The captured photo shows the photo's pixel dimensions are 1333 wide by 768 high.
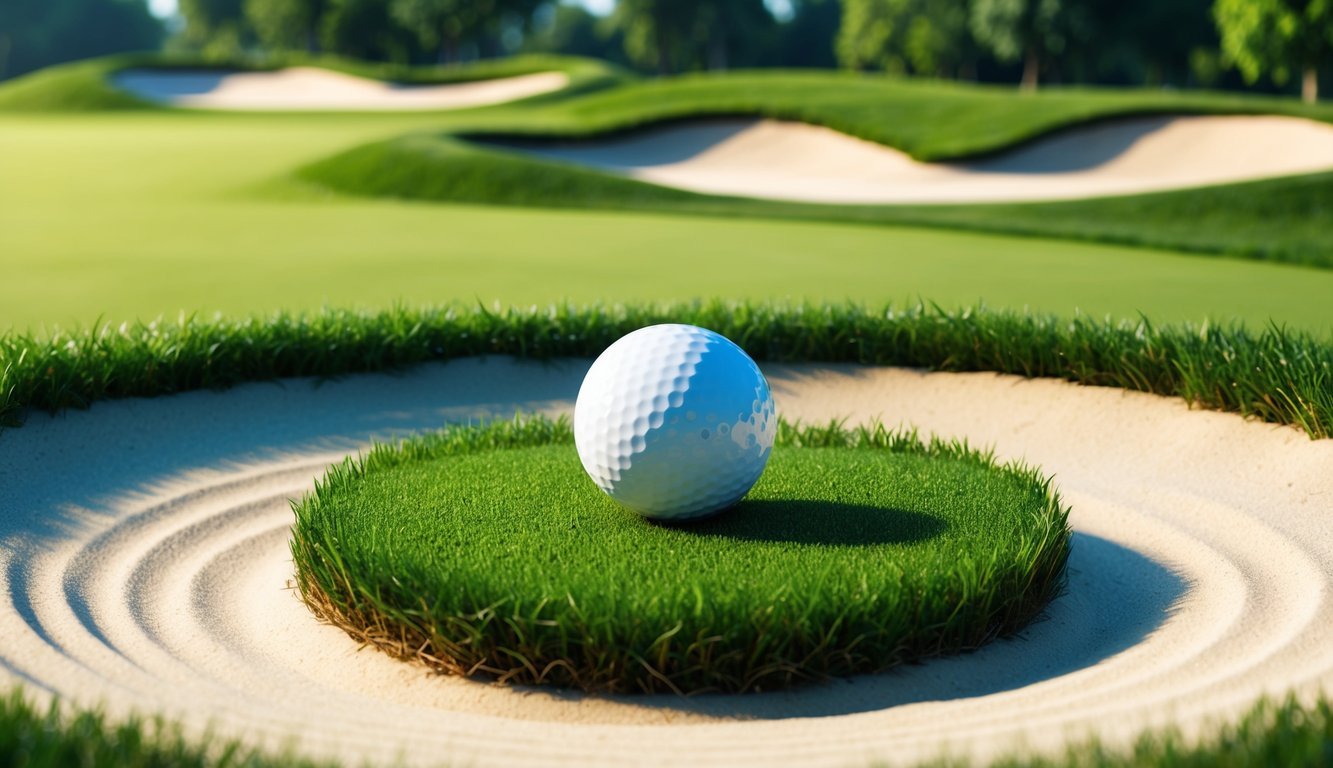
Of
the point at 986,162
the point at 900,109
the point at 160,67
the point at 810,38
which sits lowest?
the point at 986,162

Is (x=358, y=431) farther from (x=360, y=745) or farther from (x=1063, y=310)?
(x=1063, y=310)

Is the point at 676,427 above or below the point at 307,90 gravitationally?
below

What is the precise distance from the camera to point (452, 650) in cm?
380

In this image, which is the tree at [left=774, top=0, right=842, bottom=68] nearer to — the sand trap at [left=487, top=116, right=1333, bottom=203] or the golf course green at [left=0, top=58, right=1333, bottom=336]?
Answer: the sand trap at [left=487, top=116, right=1333, bottom=203]

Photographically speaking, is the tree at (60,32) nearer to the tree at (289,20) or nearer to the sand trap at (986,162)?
the tree at (289,20)

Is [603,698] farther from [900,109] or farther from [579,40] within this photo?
[579,40]

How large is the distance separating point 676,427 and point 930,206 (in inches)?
497

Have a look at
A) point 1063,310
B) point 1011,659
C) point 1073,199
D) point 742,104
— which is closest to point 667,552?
point 1011,659

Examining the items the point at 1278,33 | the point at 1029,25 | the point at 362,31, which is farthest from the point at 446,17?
the point at 1278,33

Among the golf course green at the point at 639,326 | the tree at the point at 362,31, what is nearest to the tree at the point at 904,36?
the tree at the point at 362,31

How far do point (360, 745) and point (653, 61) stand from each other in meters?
67.5

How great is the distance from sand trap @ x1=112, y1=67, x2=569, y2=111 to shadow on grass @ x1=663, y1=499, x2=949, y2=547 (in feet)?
108

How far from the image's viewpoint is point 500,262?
36.0ft

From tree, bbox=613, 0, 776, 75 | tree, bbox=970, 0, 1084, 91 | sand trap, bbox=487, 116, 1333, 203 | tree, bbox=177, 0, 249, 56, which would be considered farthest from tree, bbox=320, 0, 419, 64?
sand trap, bbox=487, 116, 1333, 203
